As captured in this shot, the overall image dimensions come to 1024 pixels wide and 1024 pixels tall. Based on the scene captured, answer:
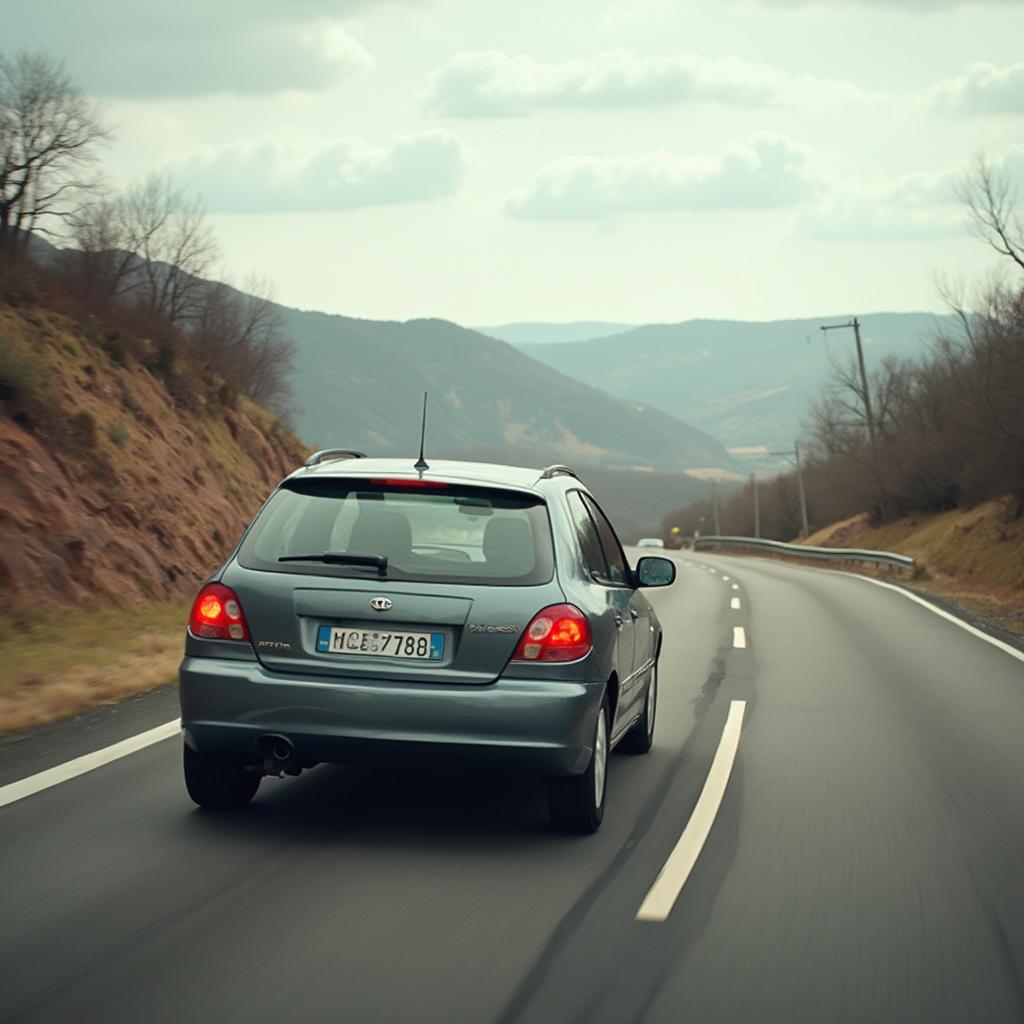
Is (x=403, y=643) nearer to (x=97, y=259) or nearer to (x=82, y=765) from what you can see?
(x=82, y=765)

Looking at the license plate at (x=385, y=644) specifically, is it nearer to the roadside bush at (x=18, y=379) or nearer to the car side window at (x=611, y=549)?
the car side window at (x=611, y=549)

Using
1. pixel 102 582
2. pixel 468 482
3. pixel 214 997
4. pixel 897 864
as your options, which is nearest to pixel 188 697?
pixel 468 482

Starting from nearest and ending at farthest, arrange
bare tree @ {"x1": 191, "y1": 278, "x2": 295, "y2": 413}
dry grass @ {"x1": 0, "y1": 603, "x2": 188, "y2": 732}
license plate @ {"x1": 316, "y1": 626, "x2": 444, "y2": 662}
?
license plate @ {"x1": 316, "y1": 626, "x2": 444, "y2": 662} → dry grass @ {"x1": 0, "y1": 603, "x2": 188, "y2": 732} → bare tree @ {"x1": 191, "y1": 278, "x2": 295, "y2": 413}

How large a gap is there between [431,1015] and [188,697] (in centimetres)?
257

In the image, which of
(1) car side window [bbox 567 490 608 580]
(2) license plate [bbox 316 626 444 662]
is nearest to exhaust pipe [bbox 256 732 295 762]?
(2) license plate [bbox 316 626 444 662]

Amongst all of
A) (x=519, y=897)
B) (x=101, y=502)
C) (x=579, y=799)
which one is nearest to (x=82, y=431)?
(x=101, y=502)

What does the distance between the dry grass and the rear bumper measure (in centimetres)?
341

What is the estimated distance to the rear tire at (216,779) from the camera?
258 inches

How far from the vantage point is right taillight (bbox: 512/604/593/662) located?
6.16 metres

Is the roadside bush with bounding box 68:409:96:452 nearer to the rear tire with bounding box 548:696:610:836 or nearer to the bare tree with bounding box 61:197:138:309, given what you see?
the bare tree with bounding box 61:197:138:309

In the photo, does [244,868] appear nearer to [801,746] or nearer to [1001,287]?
[801,746]

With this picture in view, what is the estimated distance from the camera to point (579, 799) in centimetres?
639

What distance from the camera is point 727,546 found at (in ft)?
255

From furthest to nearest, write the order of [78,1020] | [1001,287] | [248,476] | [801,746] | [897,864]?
1. [1001,287]
2. [248,476]
3. [801,746]
4. [897,864]
5. [78,1020]
